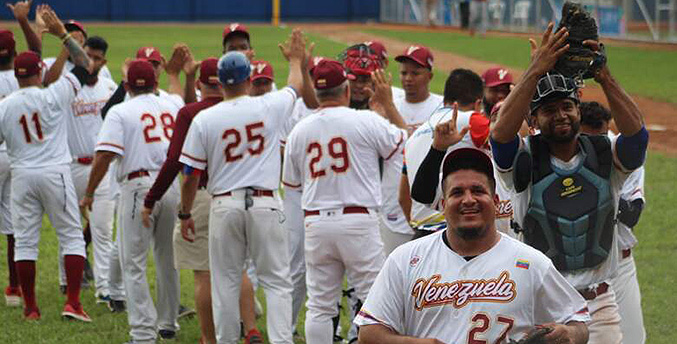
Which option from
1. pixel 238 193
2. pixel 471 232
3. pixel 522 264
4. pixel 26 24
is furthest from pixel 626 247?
pixel 26 24

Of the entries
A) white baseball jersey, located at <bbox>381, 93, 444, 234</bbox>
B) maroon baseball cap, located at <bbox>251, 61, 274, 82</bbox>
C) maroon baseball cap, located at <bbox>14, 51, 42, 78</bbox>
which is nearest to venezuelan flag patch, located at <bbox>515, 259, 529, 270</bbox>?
white baseball jersey, located at <bbox>381, 93, 444, 234</bbox>

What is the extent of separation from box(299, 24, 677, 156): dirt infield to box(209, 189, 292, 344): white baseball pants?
35.8ft

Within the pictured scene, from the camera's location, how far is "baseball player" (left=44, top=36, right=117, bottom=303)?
10.4 m

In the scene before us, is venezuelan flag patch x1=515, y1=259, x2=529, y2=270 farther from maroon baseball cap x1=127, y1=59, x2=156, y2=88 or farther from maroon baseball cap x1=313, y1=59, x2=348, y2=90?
maroon baseball cap x1=127, y1=59, x2=156, y2=88

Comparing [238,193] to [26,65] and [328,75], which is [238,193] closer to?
[328,75]

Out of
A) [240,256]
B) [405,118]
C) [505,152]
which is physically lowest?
[240,256]

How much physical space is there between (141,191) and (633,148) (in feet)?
15.2

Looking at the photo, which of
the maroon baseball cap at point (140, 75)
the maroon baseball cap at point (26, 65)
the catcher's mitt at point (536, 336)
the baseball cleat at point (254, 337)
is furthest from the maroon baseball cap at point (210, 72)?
the catcher's mitt at point (536, 336)

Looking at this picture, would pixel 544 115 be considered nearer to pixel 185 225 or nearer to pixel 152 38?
pixel 185 225

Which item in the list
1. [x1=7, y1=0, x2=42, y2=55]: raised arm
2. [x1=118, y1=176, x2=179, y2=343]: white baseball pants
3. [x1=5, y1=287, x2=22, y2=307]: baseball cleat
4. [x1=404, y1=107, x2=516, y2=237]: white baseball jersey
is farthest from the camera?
[x1=7, y1=0, x2=42, y2=55]: raised arm

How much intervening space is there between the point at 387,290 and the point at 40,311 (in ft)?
20.7

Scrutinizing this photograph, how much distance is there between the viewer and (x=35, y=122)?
9.55 meters

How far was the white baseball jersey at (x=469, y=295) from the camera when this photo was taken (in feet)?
14.0

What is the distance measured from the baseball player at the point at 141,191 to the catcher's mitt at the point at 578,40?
4.63m
